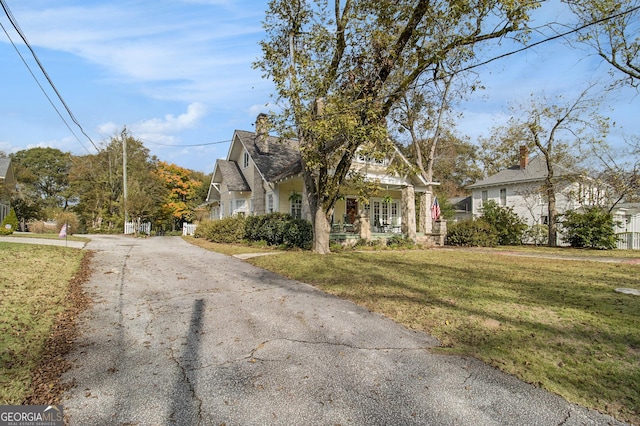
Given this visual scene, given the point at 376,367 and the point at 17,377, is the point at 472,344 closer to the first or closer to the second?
the point at 376,367

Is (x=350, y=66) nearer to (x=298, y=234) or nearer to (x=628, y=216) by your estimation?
(x=298, y=234)

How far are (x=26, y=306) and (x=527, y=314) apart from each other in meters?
7.65

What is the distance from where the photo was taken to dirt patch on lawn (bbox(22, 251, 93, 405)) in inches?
120

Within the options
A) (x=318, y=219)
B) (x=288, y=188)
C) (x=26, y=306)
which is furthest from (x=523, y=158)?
(x=26, y=306)

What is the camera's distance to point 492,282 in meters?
8.09

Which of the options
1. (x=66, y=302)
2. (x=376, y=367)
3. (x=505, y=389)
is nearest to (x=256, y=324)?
(x=376, y=367)

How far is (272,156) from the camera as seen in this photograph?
21875 mm

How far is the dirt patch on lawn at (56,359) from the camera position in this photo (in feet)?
9.96

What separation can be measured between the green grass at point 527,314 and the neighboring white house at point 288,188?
329 inches

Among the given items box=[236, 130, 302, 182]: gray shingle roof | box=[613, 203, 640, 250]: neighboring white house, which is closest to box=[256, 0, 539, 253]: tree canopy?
box=[236, 130, 302, 182]: gray shingle roof

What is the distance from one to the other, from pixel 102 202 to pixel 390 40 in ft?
110

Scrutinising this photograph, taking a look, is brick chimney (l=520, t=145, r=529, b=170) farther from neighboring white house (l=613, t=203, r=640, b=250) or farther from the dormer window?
the dormer window

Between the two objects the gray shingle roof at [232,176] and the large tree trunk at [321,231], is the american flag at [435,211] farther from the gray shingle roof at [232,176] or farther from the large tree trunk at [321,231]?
the gray shingle roof at [232,176]

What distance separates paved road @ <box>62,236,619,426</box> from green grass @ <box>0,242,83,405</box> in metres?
0.42
